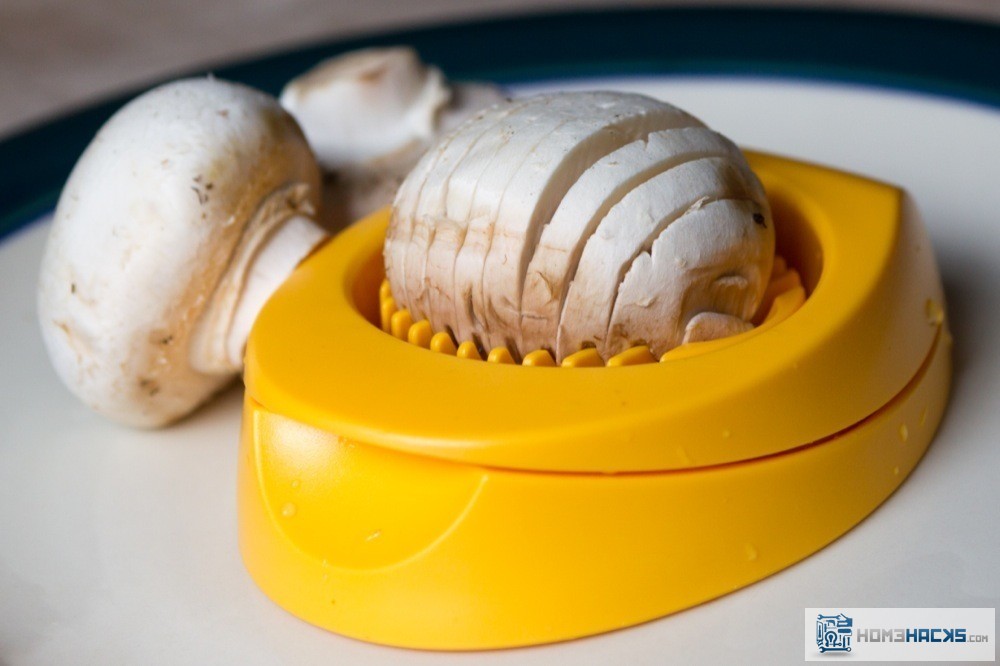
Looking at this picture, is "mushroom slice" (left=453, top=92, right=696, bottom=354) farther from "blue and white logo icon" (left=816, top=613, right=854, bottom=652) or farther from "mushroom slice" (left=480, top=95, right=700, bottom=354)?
"blue and white logo icon" (left=816, top=613, right=854, bottom=652)

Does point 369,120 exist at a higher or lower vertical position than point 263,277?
higher

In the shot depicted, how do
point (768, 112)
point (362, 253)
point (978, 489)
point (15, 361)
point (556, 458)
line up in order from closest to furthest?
point (556, 458) → point (978, 489) → point (362, 253) → point (15, 361) → point (768, 112)

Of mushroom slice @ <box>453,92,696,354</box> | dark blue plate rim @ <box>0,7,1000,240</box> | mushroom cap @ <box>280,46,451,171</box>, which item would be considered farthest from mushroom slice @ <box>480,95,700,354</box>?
dark blue plate rim @ <box>0,7,1000,240</box>

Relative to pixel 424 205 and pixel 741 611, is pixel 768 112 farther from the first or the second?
pixel 741 611

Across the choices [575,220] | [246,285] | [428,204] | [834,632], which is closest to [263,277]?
[246,285]

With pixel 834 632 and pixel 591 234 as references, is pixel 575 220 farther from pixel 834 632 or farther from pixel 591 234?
pixel 834 632

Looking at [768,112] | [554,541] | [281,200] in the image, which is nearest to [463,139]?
[281,200]

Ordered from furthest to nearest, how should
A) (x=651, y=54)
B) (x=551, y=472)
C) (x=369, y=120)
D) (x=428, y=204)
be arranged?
(x=651, y=54), (x=369, y=120), (x=428, y=204), (x=551, y=472)

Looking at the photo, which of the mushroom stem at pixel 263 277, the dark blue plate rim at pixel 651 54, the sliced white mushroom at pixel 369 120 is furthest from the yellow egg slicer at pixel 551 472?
the dark blue plate rim at pixel 651 54
